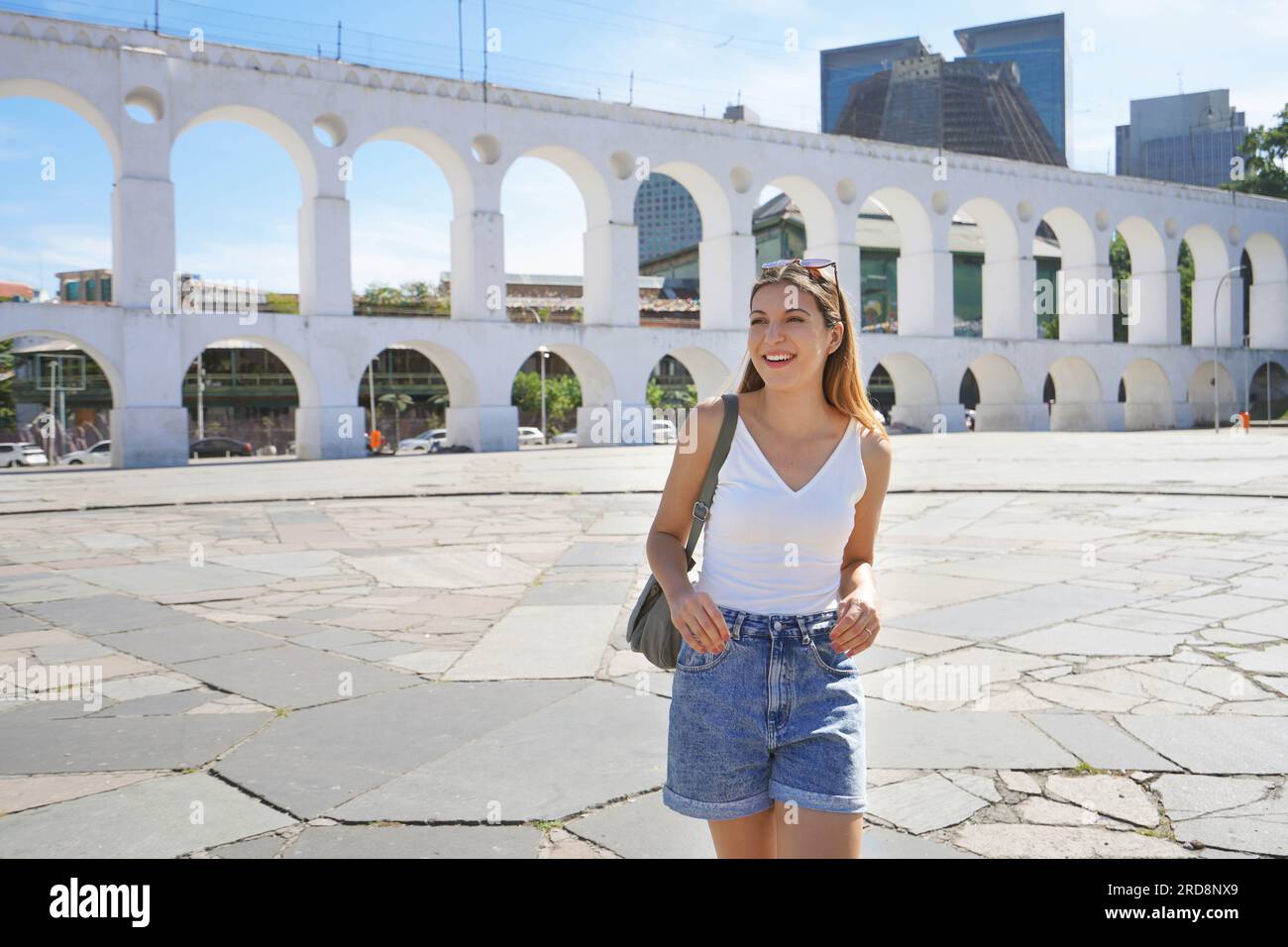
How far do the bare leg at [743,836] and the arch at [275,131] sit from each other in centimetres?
2659

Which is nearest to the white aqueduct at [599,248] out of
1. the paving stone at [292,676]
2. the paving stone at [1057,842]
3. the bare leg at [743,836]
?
the paving stone at [292,676]

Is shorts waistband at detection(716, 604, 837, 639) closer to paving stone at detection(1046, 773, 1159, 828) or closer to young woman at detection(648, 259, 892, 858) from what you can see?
young woman at detection(648, 259, 892, 858)

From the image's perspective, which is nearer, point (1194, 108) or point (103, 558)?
point (103, 558)

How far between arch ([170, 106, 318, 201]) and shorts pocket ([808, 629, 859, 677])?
26541 mm

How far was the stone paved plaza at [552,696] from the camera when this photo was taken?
285 cm

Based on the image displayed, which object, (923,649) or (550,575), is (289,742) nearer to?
(923,649)

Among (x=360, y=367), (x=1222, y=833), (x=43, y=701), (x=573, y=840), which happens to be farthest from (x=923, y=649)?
(x=360, y=367)

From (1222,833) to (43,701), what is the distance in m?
3.87

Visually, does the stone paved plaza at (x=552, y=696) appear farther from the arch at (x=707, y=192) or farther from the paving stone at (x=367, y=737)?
the arch at (x=707, y=192)

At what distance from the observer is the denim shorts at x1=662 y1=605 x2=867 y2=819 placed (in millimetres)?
2074

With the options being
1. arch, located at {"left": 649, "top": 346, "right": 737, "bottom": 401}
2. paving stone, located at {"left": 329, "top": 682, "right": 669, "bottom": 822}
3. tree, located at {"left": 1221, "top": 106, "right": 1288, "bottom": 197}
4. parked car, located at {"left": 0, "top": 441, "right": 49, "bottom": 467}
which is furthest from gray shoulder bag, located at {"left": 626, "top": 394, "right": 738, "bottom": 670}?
→ tree, located at {"left": 1221, "top": 106, "right": 1288, "bottom": 197}

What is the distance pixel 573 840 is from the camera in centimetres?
276
